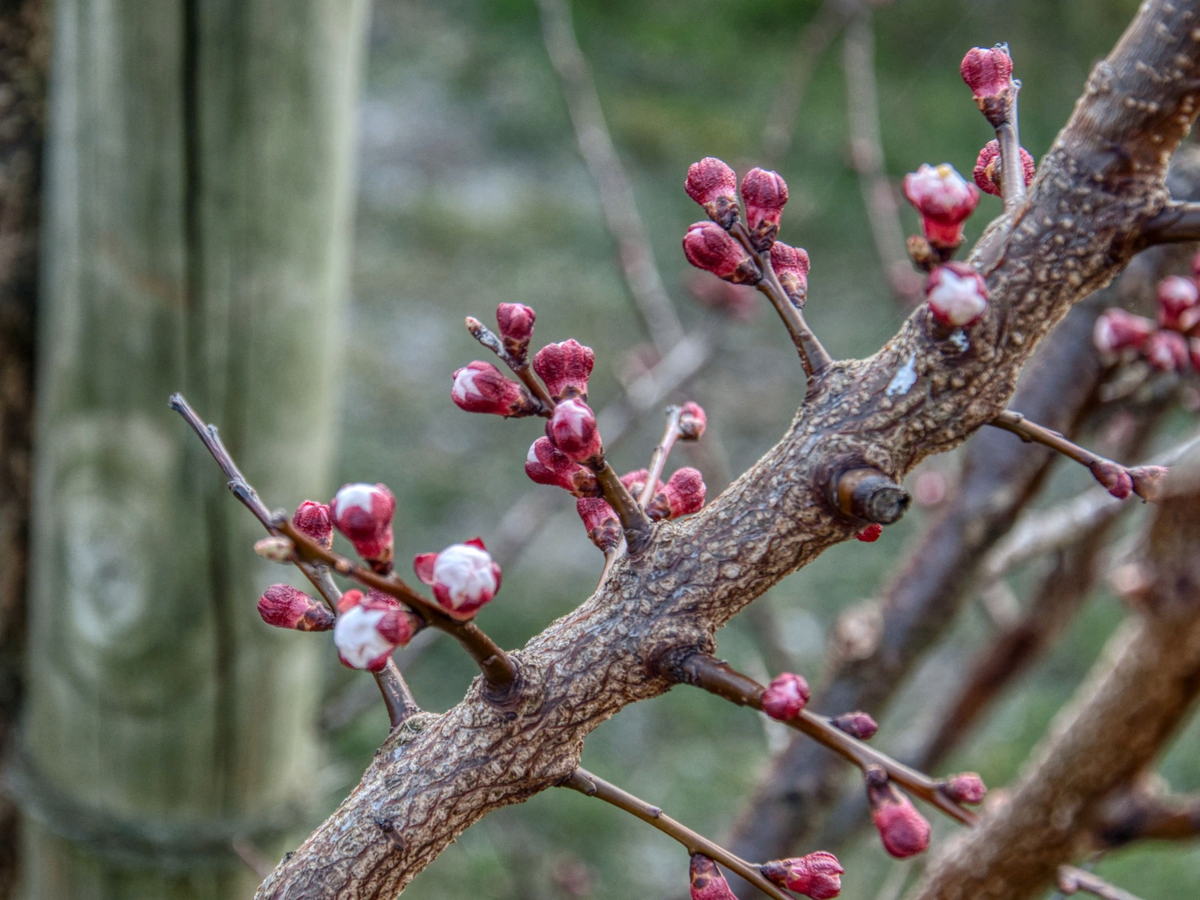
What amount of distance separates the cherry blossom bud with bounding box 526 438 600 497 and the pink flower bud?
0.11 m

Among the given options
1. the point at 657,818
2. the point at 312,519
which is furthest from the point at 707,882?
the point at 312,519

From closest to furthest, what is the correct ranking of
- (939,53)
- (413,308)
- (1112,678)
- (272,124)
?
(1112,678) < (272,124) < (939,53) < (413,308)

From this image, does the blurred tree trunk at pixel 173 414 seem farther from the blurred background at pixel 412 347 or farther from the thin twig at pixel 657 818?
the thin twig at pixel 657 818

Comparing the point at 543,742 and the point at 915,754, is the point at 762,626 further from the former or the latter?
the point at 543,742

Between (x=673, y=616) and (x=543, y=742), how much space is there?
3.1 inches

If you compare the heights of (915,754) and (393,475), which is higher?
(393,475)

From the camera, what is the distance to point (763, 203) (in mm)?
459

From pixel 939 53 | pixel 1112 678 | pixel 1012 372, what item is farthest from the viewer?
pixel 939 53

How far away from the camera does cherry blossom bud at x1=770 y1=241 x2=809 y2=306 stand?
486 mm

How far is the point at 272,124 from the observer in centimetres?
88

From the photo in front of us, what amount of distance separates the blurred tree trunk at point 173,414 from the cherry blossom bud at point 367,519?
1.94 ft

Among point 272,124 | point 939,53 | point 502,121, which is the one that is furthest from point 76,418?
point 502,121

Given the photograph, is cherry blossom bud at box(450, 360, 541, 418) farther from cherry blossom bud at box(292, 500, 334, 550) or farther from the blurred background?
the blurred background

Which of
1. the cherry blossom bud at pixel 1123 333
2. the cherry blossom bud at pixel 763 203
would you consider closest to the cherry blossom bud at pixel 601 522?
the cherry blossom bud at pixel 763 203
